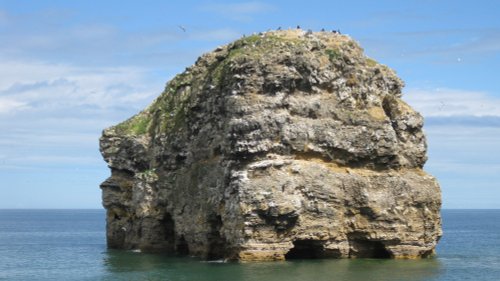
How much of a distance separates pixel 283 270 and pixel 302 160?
34.4 ft

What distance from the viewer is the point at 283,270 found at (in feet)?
181

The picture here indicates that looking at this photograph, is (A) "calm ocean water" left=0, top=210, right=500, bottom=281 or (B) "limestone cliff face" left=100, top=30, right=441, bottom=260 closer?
(A) "calm ocean water" left=0, top=210, right=500, bottom=281

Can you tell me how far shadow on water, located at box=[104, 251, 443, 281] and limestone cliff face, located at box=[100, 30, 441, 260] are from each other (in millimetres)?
1940

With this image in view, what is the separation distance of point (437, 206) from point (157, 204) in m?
25.9

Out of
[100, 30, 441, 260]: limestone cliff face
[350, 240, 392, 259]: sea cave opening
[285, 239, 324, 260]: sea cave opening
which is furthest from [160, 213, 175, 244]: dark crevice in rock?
[350, 240, 392, 259]: sea cave opening

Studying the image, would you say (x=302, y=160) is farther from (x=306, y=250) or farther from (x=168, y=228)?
(x=168, y=228)

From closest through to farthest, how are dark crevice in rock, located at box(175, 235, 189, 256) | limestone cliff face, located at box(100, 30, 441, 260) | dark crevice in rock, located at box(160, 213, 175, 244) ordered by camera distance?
limestone cliff face, located at box(100, 30, 441, 260) < dark crevice in rock, located at box(175, 235, 189, 256) < dark crevice in rock, located at box(160, 213, 175, 244)

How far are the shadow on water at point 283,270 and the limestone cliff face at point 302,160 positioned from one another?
6.36 feet

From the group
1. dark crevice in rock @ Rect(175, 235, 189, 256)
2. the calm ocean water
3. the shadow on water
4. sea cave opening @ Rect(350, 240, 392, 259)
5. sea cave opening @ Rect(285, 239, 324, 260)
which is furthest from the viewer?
dark crevice in rock @ Rect(175, 235, 189, 256)

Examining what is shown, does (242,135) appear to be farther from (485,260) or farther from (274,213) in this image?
(485,260)

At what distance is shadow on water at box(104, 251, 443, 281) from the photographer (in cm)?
5309

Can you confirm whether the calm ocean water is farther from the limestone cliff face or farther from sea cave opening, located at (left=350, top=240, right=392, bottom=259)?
the limestone cliff face

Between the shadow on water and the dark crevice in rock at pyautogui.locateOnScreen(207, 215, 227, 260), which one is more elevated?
the dark crevice in rock at pyautogui.locateOnScreen(207, 215, 227, 260)

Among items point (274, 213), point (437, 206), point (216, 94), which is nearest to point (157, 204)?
point (216, 94)
